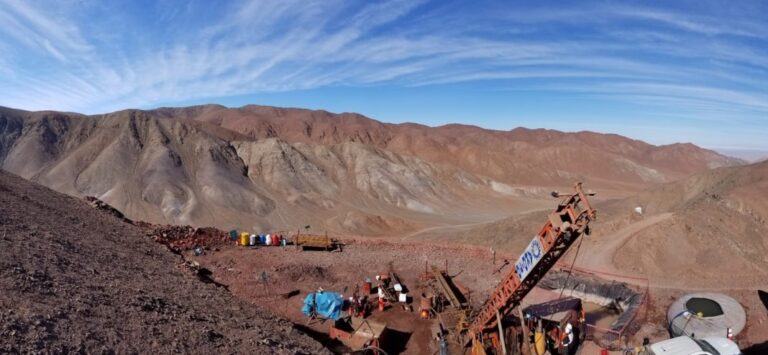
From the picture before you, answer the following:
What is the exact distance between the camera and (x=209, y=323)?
11.1m

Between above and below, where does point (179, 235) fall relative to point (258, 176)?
below

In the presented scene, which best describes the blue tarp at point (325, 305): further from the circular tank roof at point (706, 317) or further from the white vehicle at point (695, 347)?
the circular tank roof at point (706, 317)

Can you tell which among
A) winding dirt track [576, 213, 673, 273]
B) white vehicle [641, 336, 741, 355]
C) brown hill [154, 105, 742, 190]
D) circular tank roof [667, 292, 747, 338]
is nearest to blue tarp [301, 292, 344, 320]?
white vehicle [641, 336, 741, 355]

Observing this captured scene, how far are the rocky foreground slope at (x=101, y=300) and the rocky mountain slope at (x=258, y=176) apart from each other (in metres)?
35.0

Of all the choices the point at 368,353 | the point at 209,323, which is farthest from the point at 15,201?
the point at 368,353

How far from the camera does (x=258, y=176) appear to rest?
226 ft

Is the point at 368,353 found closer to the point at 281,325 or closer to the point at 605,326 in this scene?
the point at 281,325

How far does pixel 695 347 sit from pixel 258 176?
2485 inches

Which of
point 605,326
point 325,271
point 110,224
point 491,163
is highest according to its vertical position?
point 491,163

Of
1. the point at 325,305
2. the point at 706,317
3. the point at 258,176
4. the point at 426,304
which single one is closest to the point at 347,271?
the point at 325,305

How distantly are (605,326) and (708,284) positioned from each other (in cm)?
770

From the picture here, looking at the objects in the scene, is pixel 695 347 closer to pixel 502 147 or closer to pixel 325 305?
pixel 325 305

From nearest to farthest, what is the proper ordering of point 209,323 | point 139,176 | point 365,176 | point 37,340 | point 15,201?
point 37,340, point 209,323, point 15,201, point 139,176, point 365,176

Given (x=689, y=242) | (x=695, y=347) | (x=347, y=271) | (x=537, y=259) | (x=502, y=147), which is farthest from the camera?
(x=502, y=147)
